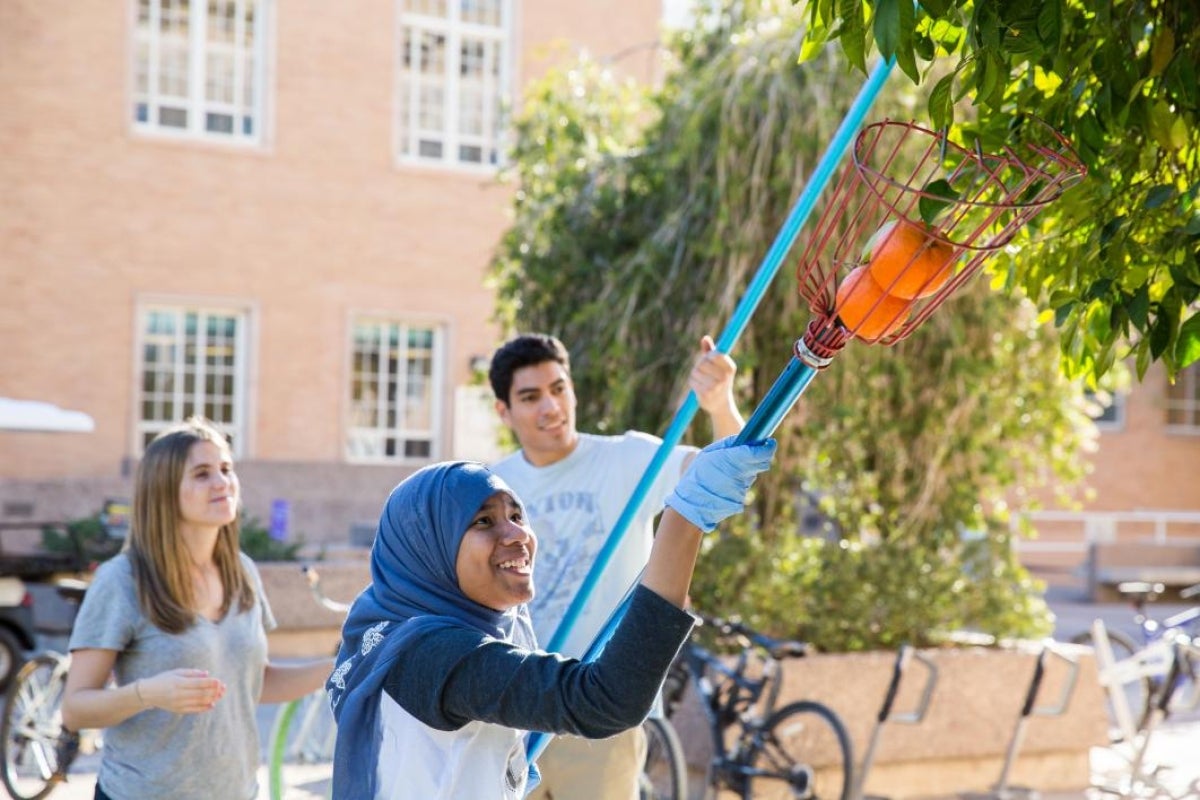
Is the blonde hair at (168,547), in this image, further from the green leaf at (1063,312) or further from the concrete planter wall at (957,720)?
the concrete planter wall at (957,720)

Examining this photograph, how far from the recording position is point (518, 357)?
5.24 meters

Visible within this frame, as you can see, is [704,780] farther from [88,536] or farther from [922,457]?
[88,536]

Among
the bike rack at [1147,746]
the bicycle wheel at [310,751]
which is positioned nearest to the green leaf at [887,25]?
the bicycle wheel at [310,751]

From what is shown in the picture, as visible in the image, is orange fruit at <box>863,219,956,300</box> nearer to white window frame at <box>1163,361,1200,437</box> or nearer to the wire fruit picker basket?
the wire fruit picker basket

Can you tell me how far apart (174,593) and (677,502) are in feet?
7.45

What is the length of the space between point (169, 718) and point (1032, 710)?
587cm

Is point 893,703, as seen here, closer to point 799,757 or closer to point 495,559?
point 799,757

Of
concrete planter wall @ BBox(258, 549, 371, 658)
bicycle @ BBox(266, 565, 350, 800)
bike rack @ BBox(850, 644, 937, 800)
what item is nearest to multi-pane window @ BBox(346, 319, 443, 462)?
concrete planter wall @ BBox(258, 549, 371, 658)

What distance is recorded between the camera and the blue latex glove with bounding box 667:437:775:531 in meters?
2.42

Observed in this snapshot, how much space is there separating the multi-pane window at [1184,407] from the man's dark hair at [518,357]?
1070 inches

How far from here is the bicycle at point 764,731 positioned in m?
8.01

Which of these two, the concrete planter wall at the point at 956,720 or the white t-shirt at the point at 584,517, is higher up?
the white t-shirt at the point at 584,517

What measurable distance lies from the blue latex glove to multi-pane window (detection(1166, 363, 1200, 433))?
2972 centimetres

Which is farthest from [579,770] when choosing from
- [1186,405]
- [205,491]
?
[1186,405]
